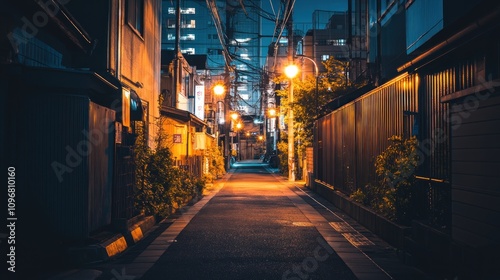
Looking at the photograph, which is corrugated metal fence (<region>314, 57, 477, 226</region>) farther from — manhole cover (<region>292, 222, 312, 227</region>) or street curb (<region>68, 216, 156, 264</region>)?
street curb (<region>68, 216, 156, 264</region>)

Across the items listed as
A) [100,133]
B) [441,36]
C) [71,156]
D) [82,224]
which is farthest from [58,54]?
[441,36]

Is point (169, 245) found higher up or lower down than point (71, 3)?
lower down

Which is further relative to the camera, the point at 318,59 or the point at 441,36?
the point at 318,59

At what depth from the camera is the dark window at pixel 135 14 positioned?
618 inches

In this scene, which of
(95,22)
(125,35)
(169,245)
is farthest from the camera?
(125,35)

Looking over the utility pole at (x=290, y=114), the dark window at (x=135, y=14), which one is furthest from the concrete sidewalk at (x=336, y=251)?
the utility pole at (x=290, y=114)

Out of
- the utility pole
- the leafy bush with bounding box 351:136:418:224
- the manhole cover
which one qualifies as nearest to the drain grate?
the manhole cover

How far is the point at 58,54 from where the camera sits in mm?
12516

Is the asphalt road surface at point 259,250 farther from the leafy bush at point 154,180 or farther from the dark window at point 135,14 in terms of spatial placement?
the dark window at point 135,14

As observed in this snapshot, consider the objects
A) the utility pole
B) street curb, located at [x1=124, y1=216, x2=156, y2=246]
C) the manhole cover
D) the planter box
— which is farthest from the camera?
the utility pole

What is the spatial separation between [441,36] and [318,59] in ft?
179

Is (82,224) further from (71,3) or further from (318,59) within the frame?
(318,59)

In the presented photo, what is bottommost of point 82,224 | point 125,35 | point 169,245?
point 169,245

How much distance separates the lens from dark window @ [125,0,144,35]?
15703 millimetres
